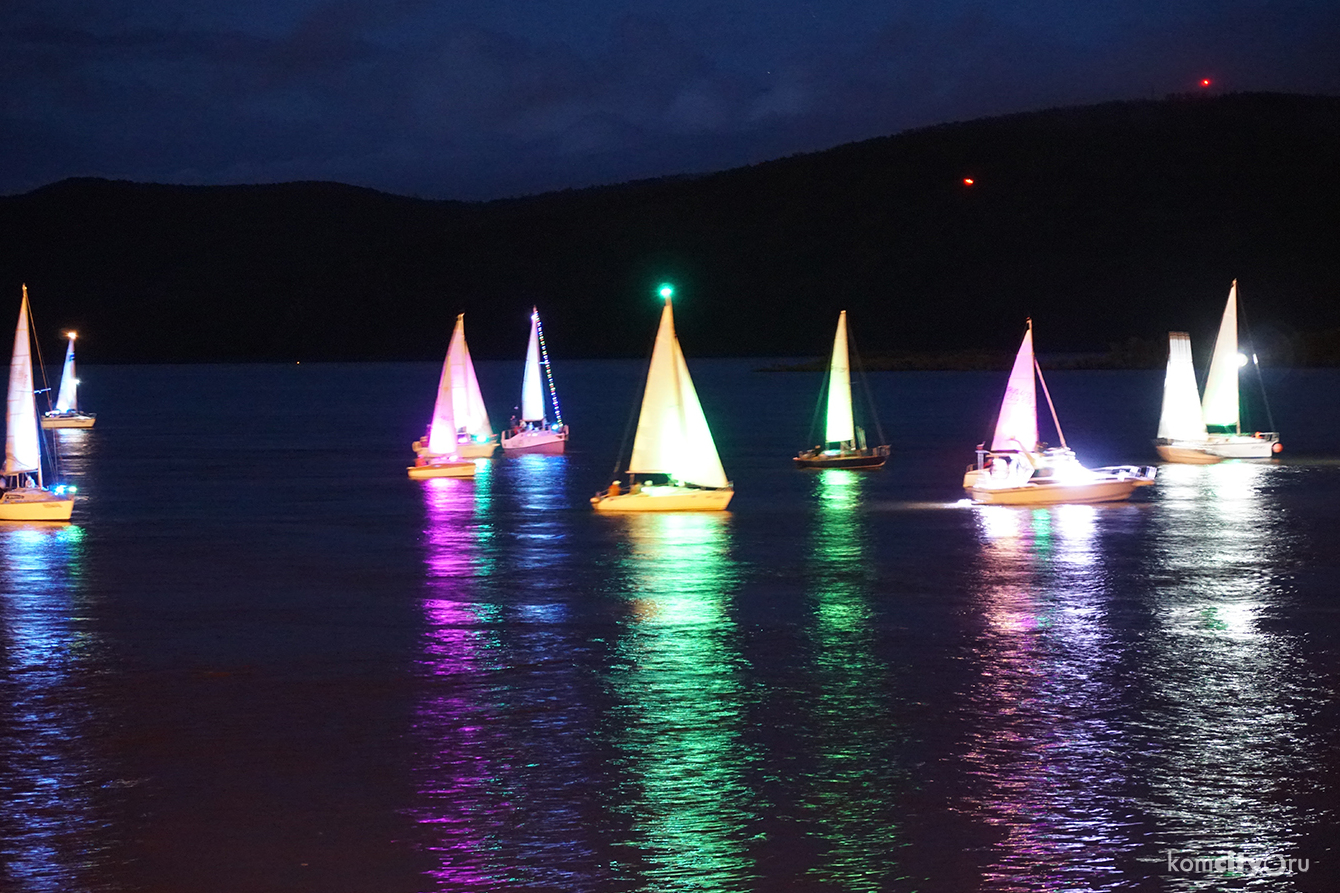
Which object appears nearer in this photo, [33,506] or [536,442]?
[33,506]

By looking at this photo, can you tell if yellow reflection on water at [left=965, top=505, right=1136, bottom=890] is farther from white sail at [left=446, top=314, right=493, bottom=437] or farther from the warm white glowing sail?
white sail at [left=446, top=314, right=493, bottom=437]

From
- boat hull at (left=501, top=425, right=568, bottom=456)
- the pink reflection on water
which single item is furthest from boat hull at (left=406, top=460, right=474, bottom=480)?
the pink reflection on water

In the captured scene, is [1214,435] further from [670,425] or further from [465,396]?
[670,425]

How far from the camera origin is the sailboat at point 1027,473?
53.1 m

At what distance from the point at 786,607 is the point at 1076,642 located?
6379mm

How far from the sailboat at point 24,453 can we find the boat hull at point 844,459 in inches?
1186

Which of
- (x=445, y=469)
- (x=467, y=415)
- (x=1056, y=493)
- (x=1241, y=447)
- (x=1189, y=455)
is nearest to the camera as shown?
(x=1056, y=493)

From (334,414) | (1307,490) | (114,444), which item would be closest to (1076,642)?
(1307,490)

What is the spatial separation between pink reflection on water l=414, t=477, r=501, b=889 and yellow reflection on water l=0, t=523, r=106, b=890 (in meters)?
3.31

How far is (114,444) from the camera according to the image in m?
99.5

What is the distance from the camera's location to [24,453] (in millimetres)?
49656

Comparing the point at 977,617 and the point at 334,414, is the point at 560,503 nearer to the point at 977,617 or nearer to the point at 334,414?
the point at 977,617

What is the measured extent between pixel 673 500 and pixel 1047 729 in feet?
97.2

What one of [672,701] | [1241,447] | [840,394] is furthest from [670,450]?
[1241,447]
